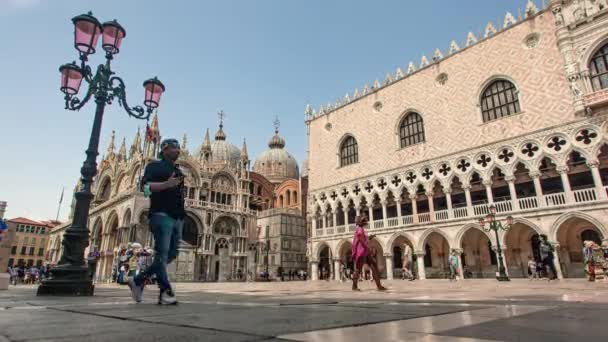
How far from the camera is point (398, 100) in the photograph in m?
24.0

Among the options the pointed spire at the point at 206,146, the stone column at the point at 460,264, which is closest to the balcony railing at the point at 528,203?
the stone column at the point at 460,264

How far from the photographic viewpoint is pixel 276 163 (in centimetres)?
5331

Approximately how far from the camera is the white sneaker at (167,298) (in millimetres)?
3570

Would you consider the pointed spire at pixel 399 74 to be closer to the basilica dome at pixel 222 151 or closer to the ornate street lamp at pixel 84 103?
the ornate street lamp at pixel 84 103

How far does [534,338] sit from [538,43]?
2148cm

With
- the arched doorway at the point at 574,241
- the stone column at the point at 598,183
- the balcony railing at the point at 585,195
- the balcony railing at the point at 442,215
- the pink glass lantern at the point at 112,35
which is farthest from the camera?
the balcony railing at the point at 442,215

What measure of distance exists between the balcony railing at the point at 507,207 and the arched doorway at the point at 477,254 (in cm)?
137

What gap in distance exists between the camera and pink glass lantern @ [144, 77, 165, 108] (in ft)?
26.3

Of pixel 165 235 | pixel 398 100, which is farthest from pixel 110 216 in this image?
pixel 165 235

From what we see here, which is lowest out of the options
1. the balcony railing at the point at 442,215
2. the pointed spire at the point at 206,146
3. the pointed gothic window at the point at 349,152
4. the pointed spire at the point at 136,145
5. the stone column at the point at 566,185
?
the balcony railing at the point at 442,215

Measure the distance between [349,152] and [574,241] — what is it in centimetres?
1472

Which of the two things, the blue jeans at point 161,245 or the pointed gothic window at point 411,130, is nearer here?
the blue jeans at point 161,245

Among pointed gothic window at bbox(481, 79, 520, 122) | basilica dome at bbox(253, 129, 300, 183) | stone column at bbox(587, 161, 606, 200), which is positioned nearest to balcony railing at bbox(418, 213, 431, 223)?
pointed gothic window at bbox(481, 79, 520, 122)

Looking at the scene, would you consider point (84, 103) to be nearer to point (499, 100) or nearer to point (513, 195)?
point (513, 195)
